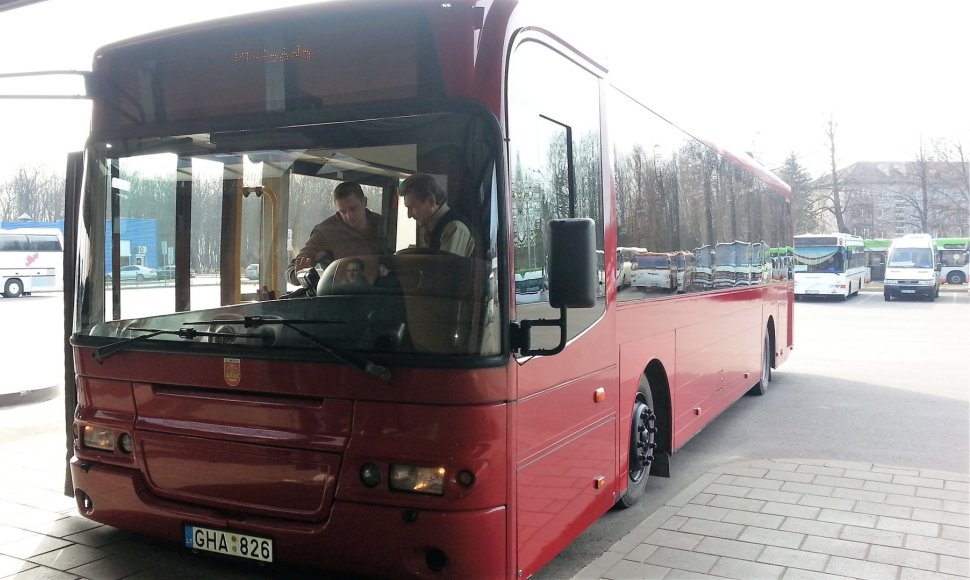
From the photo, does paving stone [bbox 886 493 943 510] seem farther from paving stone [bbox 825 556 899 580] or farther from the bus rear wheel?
the bus rear wheel

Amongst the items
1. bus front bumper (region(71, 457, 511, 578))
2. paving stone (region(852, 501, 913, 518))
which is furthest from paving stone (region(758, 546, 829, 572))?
bus front bumper (region(71, 457, 511, 578))

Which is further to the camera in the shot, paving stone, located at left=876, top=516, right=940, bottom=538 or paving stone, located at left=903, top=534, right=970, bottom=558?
paving stone, located at left=876, top=516, right=940, bottom=538

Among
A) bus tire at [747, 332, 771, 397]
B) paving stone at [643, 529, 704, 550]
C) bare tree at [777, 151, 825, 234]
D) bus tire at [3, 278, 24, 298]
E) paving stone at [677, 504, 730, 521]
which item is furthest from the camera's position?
bare tree at [777, 151, 825, 234]

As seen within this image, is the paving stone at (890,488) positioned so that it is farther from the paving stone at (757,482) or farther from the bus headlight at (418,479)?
the bus headlight at (418,479)

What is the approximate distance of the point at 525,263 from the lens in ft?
13.1

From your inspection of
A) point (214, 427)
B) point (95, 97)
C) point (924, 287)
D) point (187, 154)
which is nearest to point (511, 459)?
point (214, 427)

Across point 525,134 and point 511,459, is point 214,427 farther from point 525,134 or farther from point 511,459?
point 525,134

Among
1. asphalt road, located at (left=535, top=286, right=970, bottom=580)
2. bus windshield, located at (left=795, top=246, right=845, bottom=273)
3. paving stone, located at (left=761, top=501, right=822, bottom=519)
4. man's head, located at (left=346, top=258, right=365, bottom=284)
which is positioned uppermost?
bus windshield, located at (left=795, top=246, right=845, bottom=273)

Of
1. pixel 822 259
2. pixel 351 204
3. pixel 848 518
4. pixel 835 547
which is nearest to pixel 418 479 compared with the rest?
pixel 351 204

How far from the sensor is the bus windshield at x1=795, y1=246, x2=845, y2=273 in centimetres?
3731

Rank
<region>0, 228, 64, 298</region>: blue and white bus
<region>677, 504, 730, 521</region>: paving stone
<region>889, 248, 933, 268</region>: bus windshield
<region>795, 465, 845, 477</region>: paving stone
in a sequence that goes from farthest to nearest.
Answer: <region>0, 228, 64, 298</region>: blue and white bus
<region>889, 248, 933, 268</region>: bus windshield
<region>795, 465, 845, 477</region>: paving stone
<region>677, 504, 730, 521</region>: paving stone

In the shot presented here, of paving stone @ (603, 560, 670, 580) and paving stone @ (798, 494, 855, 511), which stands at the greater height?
paving stone @ (798, 494, 855, 511)

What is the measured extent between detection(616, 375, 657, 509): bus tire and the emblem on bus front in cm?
278

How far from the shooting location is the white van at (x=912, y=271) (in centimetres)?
3841
